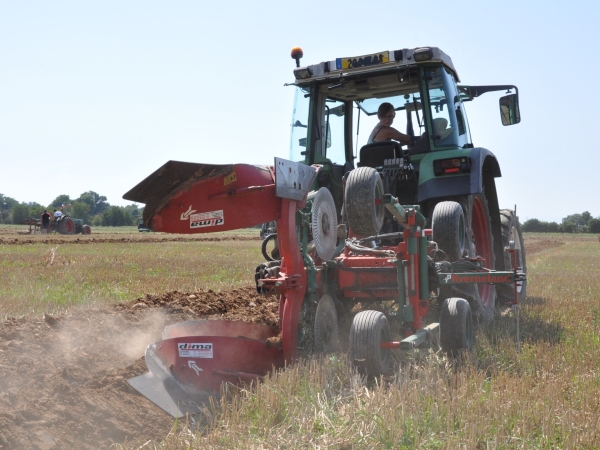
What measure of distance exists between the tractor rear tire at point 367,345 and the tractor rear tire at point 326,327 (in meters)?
0.53

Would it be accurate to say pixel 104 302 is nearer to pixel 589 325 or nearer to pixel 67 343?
pixel 67 343

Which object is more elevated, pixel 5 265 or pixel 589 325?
Answer: pixel 5 265

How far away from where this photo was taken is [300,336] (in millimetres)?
4074

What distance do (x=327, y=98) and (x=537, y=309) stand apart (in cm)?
314

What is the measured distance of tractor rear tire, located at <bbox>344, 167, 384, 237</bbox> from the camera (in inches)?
145

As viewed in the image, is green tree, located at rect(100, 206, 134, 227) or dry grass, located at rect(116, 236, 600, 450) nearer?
dry grass, located at rect(116, 236, 600, 450)

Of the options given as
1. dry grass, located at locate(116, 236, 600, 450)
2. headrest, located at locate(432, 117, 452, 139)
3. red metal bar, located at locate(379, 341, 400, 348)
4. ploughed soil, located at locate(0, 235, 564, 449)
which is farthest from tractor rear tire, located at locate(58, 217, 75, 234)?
red metal bar, located at locate(379, 341, 400, 348)

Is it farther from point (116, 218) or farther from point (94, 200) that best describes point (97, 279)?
point (94, 200)

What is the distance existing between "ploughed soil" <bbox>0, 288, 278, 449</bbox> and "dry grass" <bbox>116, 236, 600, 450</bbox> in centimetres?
34

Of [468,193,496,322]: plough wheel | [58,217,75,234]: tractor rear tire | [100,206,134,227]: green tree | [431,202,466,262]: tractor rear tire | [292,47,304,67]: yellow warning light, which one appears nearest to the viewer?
[431,202,466,262]: tractor rear tire

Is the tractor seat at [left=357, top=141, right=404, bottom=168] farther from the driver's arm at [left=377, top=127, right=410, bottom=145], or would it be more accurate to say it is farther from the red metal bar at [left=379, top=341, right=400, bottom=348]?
the red metal bar at [left=379, top=341, right=400, bottom=348]

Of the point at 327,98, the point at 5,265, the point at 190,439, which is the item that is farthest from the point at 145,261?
the point at 190,439

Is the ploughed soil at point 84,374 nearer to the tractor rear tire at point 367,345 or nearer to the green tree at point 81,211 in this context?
the tractor rear tire at point 367,345

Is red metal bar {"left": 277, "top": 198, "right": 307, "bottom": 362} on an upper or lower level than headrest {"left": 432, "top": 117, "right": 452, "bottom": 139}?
lower
